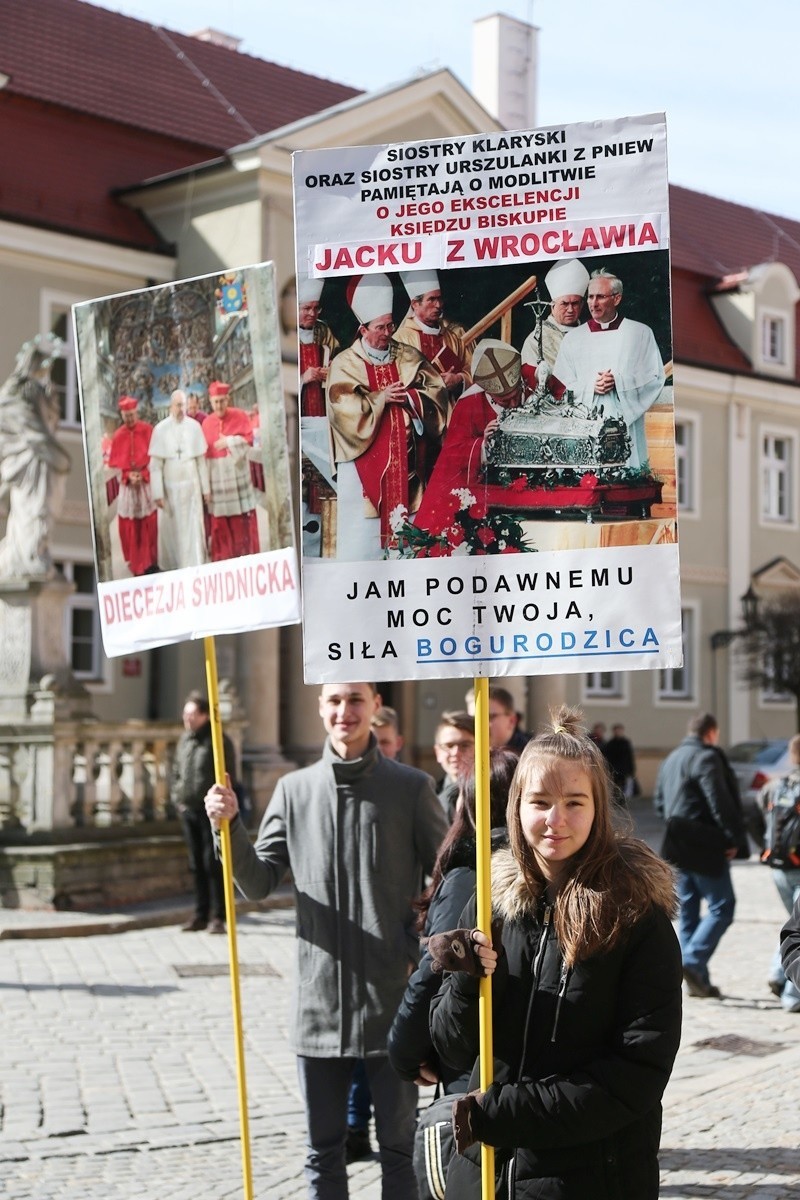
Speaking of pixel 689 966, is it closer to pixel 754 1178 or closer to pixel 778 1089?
pixel 778 1089

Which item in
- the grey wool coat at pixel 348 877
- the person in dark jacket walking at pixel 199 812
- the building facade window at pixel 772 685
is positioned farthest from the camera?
the building facade window at pixel 772 685

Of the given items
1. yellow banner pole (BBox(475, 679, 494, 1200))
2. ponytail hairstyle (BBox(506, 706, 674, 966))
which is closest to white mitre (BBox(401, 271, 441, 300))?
yellow banner pole (BBox(475, 679, 494, 1200))

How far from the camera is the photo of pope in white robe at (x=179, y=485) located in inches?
221

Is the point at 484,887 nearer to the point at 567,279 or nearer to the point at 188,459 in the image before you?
the point at 567,279

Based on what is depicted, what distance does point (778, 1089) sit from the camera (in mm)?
7977

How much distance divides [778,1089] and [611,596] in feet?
15.1

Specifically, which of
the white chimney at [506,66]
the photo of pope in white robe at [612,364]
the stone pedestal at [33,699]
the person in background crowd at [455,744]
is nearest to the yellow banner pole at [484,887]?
the photo of pope in white robe at [612,364]

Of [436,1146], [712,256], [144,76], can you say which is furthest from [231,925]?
[712,256]

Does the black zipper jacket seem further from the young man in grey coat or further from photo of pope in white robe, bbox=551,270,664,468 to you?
the young man in grey coat

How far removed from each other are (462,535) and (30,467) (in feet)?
39.9

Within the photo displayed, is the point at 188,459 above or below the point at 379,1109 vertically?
above

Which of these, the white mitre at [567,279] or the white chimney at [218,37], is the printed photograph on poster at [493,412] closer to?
the white mitre at [567,279]

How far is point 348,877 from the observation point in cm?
578

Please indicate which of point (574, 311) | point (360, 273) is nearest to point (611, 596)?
point (574, 311)
